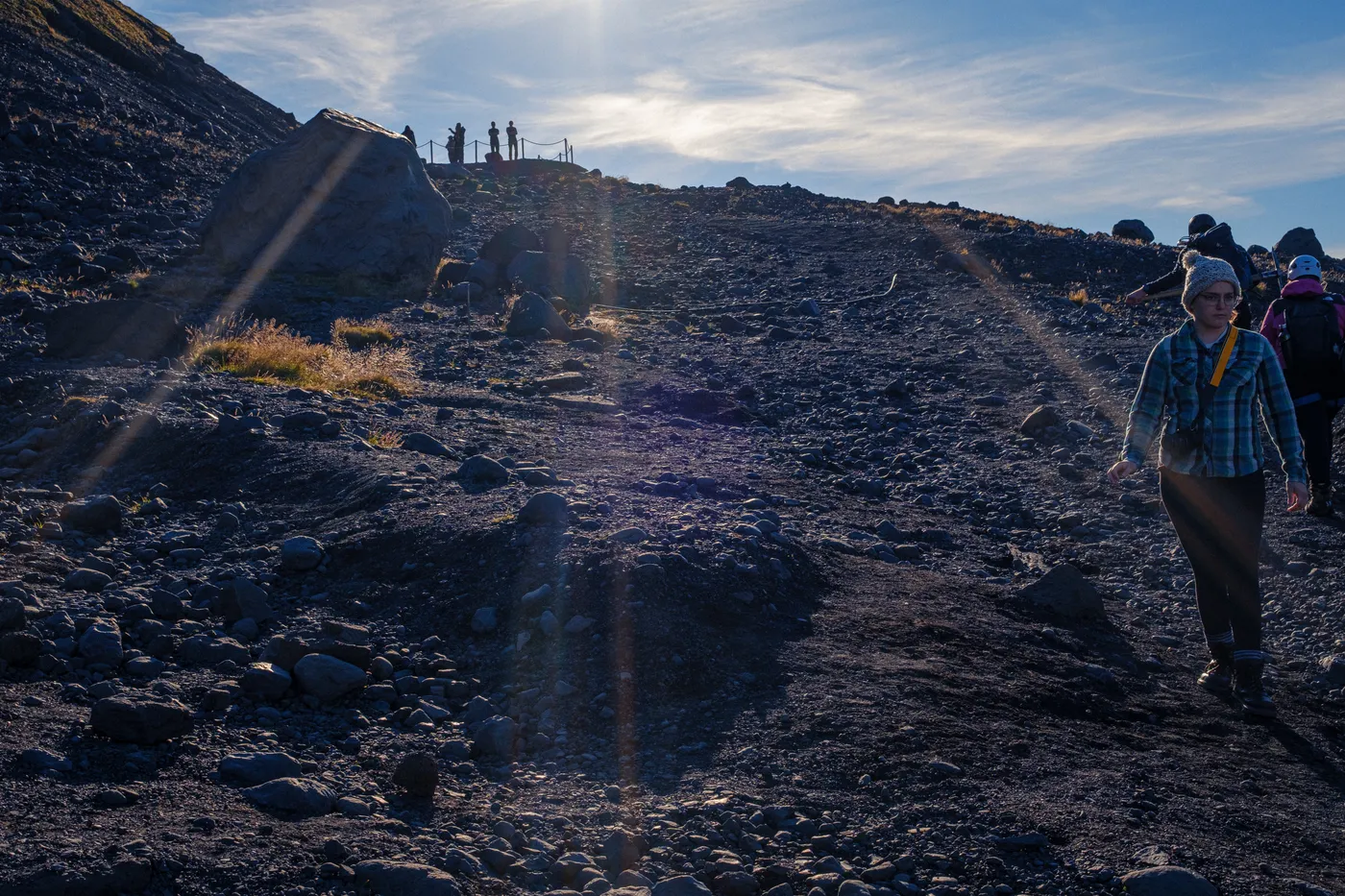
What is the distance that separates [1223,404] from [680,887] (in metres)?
3.08

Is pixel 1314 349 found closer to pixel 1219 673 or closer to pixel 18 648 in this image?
pixel 1219 673

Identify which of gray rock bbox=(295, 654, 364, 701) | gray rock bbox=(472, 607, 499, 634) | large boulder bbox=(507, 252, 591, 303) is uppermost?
large boulder bbox=(507, 252, 591, 303)

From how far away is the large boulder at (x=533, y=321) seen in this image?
45.8ft

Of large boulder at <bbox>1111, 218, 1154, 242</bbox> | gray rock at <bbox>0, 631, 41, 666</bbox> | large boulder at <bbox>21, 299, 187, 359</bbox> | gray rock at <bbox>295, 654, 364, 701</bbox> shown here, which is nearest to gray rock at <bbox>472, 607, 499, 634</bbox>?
gray rock at <bbox>295, 654, 364, 701</bbox>

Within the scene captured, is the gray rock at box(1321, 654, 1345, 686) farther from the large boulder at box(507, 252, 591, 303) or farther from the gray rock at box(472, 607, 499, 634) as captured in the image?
the large boulder at box(507, 252, 591, 303)

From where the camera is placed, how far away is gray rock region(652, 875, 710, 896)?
287cm

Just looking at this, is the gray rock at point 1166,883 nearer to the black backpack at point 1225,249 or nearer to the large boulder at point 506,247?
the black backpack at point 1225,249

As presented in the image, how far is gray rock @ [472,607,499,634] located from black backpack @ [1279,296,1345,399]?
5413mm

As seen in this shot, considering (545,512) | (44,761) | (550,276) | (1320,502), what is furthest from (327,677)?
(550,276)

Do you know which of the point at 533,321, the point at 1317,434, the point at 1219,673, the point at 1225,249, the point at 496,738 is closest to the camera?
the point at 496,738

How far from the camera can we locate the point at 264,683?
3967mm

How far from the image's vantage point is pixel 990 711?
13.4 ft

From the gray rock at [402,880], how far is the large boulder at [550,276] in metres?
14.6

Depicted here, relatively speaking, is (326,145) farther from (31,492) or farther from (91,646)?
(91,646)
